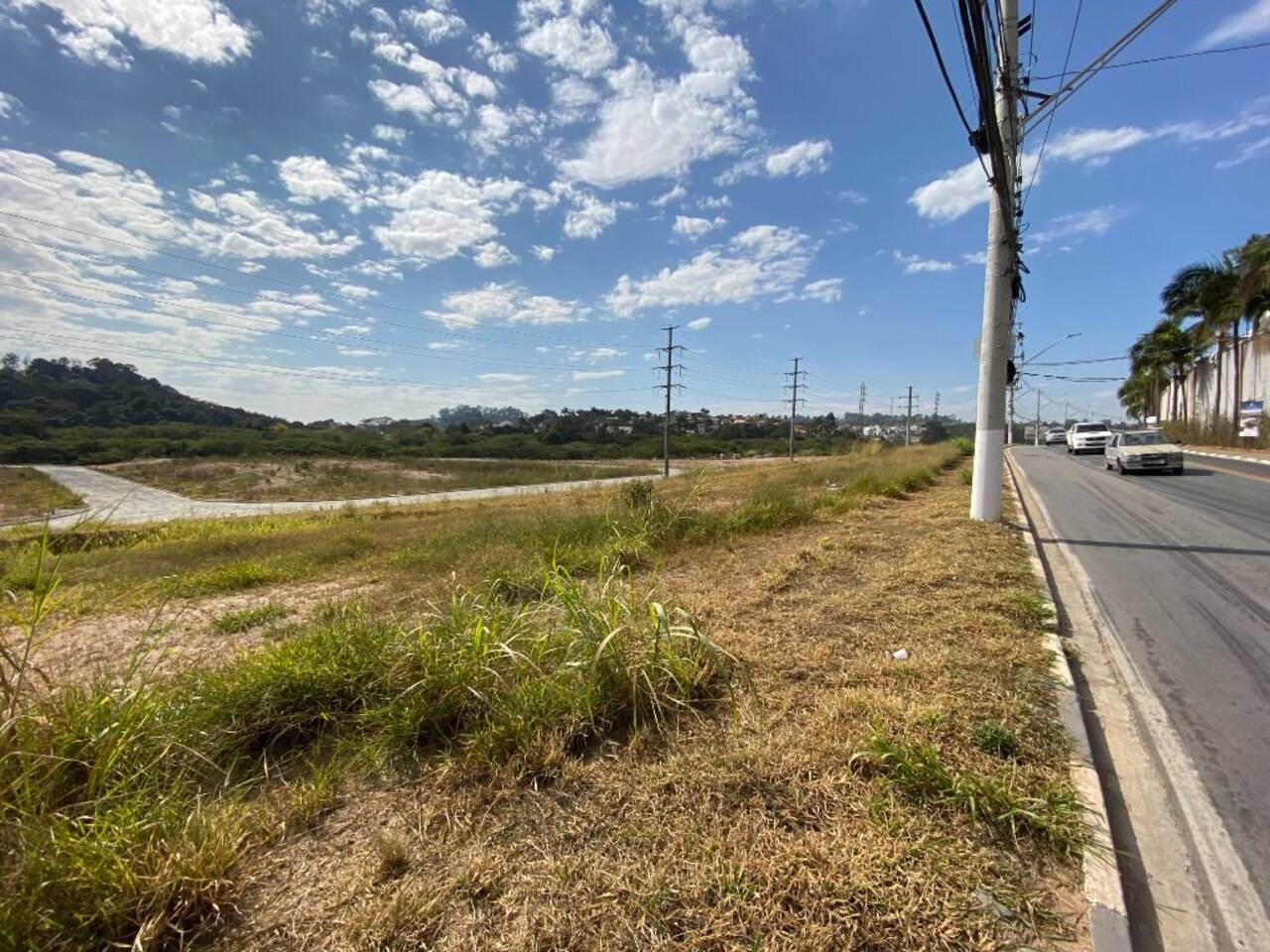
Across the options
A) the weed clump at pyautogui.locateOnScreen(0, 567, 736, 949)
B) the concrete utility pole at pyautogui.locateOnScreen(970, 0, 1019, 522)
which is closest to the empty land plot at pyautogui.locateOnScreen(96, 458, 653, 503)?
the concrete utility pole at pyautogui.locateOnScreen(970, 0, 1019, 522)

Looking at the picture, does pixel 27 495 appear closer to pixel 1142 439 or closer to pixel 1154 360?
pixel 1142 439

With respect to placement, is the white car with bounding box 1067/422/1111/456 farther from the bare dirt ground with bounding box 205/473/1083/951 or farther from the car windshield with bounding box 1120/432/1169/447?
the bare dirt ground with bounding box 205/473/1083/951

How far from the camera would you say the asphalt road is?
9.43 feet

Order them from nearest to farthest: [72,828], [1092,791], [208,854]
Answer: [208,854], [72,828], [1092,791]

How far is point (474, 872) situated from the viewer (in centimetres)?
217

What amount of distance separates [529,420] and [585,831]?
99.4m

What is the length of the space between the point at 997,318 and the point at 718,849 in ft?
31.3

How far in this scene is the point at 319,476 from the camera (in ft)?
147

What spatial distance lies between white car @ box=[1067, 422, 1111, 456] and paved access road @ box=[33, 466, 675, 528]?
2785 centimetres

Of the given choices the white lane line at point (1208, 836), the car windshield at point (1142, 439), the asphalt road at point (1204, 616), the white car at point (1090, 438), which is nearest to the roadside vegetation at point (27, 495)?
the white lane line at point (1208, 836)

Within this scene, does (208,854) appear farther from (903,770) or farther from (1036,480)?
(1036,480)

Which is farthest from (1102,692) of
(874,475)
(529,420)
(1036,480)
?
(529,420)

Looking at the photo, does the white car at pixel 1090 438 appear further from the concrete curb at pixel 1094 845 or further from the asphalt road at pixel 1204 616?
the concrete curb at pixel 1094 845

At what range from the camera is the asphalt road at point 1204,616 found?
2.87 metres
